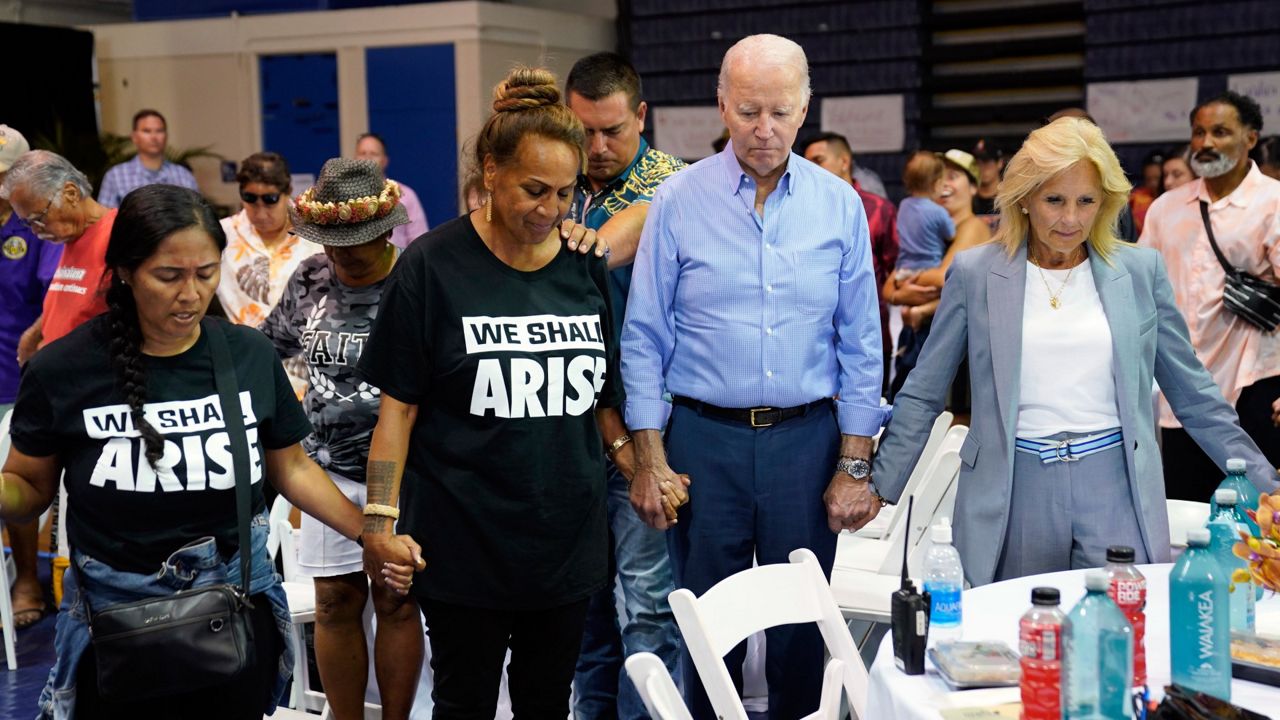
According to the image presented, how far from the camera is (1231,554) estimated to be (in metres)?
2.44

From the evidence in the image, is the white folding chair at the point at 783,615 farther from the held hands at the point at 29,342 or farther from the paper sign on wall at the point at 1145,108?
the paper sign on wall at the point at 1145,108

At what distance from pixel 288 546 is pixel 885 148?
6.67 m

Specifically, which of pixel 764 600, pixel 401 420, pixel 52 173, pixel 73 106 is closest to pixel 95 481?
pixel 401 420

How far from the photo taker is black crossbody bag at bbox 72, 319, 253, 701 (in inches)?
85.0

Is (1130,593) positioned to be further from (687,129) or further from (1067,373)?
(687,129)

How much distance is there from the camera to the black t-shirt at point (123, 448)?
2.21m

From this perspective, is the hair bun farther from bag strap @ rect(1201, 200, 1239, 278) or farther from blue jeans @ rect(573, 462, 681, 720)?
bag strap @ rect(1201, 200, 1239, 278)

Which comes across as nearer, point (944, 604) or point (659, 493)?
point (944, 604)

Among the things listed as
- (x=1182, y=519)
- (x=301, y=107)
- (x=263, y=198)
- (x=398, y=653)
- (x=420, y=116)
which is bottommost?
(x=398, y=653)

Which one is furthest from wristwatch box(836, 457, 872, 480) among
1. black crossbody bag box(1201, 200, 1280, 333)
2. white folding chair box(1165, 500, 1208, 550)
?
black crossbody bag box(1201, 200, 1280, 333)

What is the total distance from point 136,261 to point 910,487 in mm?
2979

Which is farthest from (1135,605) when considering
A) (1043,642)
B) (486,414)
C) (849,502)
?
(486,414)

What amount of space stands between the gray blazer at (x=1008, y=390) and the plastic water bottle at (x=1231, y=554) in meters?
0.38

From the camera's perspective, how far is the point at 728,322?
2990 millimetres
